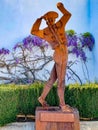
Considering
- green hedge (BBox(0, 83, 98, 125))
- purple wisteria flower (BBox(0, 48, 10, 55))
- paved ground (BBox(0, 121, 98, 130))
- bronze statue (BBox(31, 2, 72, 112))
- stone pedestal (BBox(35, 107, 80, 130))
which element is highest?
purple wisteria flower (BBox(0, 48, 10, 55))

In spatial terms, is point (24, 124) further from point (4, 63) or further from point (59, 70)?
point (4, 63)

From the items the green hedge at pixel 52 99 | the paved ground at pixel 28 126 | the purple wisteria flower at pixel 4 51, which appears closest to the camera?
the paved ground at pixel 28 126

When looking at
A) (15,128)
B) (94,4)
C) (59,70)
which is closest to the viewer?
(59,70)

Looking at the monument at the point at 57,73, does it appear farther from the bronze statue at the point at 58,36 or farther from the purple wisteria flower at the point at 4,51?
the purple wisteria flower at the point at 4,51

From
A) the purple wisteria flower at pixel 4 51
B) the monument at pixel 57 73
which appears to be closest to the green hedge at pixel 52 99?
the monument at pixel 57 73

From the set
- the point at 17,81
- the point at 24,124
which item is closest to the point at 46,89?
the point at 24,124

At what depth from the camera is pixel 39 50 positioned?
4.16 metres

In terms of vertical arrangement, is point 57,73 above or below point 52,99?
above

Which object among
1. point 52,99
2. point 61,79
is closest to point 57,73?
point 61,79

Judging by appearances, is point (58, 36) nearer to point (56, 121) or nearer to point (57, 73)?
point (57, 73)

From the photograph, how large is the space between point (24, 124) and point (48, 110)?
38 cm

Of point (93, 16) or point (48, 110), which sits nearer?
point (48, 110)

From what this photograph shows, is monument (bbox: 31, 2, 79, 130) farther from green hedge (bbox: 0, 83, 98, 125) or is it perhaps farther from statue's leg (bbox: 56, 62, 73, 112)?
green hedge (bbox: 0, 83, 98, 125)

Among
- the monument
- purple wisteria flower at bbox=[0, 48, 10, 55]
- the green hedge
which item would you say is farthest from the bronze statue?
purple wisteria flower at bbox=[0, 48, 10, 55]
